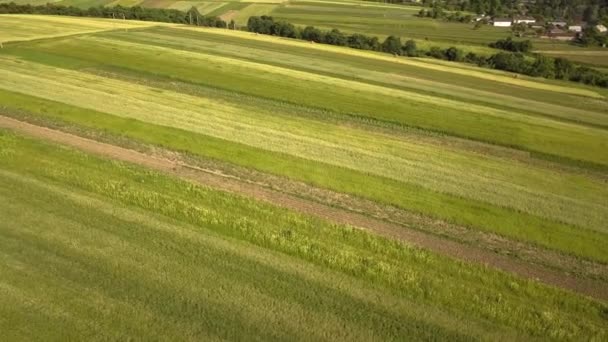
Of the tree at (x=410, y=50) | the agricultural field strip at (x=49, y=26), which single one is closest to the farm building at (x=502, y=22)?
the tree at (x=410, y=50)

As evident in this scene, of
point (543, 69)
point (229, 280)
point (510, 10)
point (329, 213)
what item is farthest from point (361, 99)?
point (510, 10)

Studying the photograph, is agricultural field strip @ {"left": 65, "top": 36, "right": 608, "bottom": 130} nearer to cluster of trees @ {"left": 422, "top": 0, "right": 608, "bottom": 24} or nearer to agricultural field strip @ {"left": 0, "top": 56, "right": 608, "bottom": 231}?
agricultural field strip @ {"left": 0, "top": 56, "right": 608, "bottom": 231}

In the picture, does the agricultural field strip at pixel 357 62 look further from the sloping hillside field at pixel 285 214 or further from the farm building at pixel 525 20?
the farm building at pixel 525 20

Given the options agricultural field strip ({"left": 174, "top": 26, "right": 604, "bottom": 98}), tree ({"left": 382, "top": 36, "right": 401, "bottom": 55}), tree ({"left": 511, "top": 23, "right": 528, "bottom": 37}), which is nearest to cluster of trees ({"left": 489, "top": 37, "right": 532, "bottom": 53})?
agricultural field strip ({"left": 174, "top": 26, "right": 604, "bottom": 98})

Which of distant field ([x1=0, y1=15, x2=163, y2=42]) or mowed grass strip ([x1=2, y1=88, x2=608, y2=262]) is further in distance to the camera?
distant field ([x1=0, y1=15, x2=163, y2=42])

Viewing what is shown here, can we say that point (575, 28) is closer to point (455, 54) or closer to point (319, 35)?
point (455, 54)

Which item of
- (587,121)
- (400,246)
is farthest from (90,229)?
(587,121)

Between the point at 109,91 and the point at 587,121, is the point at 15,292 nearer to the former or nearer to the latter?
the point at 109,91
